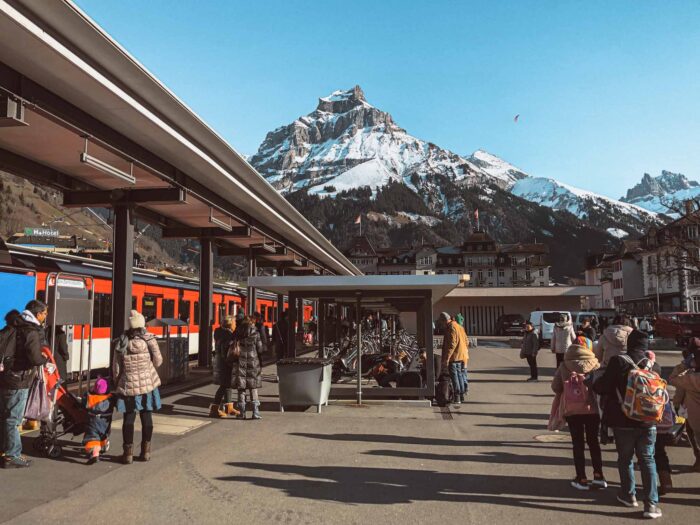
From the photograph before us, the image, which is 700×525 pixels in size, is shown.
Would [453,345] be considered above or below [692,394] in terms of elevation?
above

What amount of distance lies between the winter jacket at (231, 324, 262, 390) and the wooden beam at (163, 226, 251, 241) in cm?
1006

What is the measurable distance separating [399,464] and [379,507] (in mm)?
1644

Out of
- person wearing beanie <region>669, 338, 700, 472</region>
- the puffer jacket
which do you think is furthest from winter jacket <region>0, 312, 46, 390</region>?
person wearing beanie <region>669, 338, 700, 472</region>

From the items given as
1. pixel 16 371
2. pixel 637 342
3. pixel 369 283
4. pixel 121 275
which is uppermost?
pixel 121 275

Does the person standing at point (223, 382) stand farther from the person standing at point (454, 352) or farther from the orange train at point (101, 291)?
the person standing at point (454, 352)

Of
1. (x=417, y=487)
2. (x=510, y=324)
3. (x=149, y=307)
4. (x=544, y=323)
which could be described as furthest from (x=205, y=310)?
(x=510, y=324)

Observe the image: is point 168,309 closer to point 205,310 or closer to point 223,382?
point 205,310

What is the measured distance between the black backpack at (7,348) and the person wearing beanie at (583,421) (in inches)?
224

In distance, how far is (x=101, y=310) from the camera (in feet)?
51.2

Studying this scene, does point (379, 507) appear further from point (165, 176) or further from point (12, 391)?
point (165, 176)

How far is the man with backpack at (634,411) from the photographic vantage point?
517 cm

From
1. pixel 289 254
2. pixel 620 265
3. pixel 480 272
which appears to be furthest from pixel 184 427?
pixel 480 272

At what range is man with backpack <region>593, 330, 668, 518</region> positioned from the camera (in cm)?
517

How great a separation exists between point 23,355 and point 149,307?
12.2 meters
